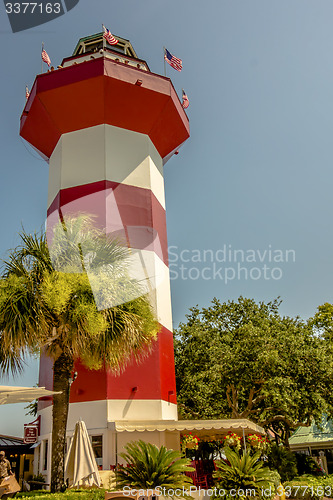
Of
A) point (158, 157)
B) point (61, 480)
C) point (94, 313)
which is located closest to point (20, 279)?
→ point (94, 313)

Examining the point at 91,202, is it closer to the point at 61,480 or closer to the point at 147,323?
the point at 147,323

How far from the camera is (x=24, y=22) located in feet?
42.8

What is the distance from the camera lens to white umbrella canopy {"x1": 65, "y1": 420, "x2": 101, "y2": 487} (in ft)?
39.4

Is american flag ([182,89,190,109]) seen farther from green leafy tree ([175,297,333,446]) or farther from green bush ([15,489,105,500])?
green bush ([15,489,105,500])

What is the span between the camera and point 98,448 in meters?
15.9

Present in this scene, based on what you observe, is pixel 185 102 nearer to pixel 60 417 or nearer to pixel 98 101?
pixel 98 101

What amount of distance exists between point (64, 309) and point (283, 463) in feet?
46.3

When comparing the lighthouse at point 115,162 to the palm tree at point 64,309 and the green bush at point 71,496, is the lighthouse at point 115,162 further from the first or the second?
the green bush at point 71,496

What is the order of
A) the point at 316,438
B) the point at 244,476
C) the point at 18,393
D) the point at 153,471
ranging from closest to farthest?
the point at 18,393 → the point at 153,471 → the point at 244,476 → the point at 316,438

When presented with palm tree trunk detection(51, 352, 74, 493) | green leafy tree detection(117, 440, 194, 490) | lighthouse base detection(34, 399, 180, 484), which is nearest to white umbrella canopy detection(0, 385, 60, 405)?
palm tree trunk detection(51, 352, 74, 493)

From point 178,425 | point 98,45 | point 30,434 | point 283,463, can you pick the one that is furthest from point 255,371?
point 98,45

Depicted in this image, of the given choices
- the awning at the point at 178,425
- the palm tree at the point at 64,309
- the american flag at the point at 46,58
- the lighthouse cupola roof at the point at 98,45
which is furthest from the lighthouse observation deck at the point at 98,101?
the awning at the point at 178,425

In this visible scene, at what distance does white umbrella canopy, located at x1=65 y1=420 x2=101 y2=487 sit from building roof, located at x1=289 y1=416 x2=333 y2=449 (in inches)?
821

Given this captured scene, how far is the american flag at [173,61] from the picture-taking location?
2130 cm
